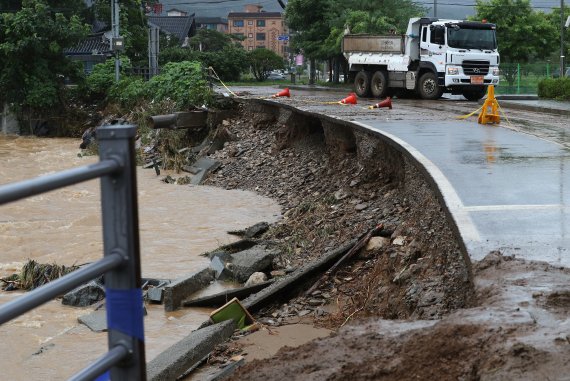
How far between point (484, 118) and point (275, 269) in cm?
801

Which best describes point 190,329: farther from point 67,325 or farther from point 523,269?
point 523,269

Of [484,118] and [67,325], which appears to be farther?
[484,118]

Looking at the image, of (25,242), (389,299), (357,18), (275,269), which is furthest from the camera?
(357,18)

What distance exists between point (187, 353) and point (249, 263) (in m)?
3.82

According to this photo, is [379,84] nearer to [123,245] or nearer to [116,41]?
[116,41]

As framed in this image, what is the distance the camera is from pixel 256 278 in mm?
10594

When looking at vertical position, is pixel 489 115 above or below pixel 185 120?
above

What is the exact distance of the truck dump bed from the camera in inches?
1169

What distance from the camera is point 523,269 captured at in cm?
599

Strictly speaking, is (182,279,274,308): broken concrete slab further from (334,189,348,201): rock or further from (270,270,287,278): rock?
(334,189,348,201): rock

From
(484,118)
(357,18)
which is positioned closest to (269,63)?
(357,18)

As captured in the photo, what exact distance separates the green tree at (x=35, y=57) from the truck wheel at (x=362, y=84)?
14482 mm

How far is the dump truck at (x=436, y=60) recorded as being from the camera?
90.7ft

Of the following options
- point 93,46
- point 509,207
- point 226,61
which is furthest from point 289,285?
point 226,61
